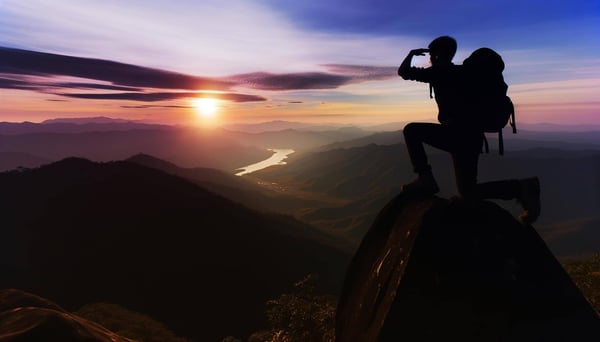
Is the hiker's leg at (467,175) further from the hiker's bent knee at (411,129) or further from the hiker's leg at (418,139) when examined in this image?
the hiker's bent knee at (411,129)

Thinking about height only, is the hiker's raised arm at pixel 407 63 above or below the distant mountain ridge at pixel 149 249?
above

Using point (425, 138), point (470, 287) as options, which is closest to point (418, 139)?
point (425, 138)

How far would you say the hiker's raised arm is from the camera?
6.50 meters

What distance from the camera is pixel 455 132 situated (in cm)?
672

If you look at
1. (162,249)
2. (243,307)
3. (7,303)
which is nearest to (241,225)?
(162,249)

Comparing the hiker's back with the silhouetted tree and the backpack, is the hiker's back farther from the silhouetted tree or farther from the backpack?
→ the silhouetted tree

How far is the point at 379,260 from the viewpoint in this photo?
7.19 m

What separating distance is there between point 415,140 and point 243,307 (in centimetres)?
6080

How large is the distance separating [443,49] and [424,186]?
8.57 feet

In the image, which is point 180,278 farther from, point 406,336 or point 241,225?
point 406,336

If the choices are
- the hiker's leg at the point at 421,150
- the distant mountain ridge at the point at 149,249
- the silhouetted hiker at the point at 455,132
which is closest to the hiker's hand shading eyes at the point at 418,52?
the silhouetted hiker at the point at 455,132

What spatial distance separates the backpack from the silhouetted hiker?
0.08 feet

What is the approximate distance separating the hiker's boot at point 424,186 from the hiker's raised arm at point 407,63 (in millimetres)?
2043

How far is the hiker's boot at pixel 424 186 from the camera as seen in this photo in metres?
7.20
